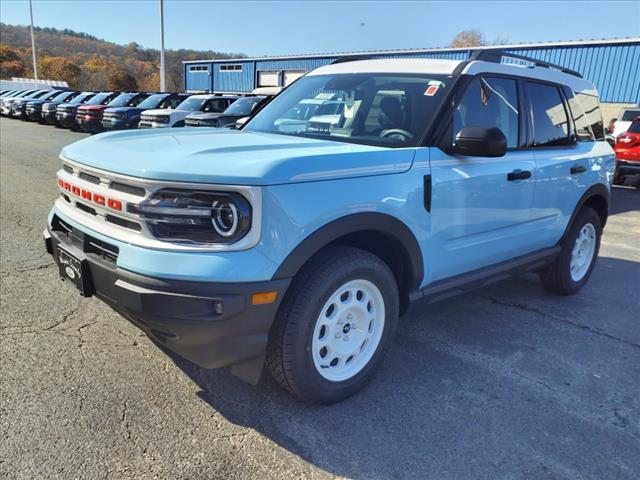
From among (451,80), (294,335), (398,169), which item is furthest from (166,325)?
(451,80)

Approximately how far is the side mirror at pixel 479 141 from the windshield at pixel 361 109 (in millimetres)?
263

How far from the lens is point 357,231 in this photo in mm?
2836

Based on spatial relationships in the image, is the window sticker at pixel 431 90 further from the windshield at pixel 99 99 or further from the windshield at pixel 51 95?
the windshield at pixel 51 95

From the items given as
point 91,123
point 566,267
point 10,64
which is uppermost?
point 10,64

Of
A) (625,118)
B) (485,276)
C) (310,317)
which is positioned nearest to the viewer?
(310,317)

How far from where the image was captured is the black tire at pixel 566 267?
4.82m

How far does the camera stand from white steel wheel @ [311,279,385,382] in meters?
2.83

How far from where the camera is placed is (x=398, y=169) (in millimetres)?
2967

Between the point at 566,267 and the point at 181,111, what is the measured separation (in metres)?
12.8

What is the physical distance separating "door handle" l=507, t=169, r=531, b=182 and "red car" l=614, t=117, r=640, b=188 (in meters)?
9.93

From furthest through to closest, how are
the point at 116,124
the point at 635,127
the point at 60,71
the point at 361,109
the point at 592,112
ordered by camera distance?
1. the point at 60,71
2. the point at 116,124
3. the point at 635,127
4. the point at 592,112
5. the point at 361,109

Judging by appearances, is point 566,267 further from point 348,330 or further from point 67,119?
point 67,119

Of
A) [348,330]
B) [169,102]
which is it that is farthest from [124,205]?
[169,102]

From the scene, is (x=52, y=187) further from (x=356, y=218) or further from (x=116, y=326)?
(x=356, y=218)
